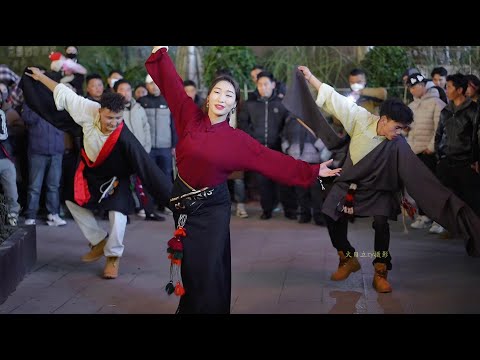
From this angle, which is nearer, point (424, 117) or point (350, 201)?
point (350, 201)

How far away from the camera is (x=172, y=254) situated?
15.0 feet

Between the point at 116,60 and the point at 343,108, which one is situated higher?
the point at 116,60

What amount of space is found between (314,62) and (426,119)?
3.53 metres

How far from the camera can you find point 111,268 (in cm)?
625

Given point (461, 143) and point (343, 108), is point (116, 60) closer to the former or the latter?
point (461, 143)

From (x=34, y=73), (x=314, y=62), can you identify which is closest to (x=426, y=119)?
(x=314, y=62)

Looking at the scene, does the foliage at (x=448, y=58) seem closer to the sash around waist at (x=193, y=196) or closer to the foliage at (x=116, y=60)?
the foliage at (x=116, y=60)

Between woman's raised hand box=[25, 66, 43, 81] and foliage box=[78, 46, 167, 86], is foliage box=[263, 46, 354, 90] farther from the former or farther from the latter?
woman's raised hand box=[25, 66, 43, 81]

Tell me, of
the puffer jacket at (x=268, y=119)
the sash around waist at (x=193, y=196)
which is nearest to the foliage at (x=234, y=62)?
the puffer jacket at (x=268, y=119)

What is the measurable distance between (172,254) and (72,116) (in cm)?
224

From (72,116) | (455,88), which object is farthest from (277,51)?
(72,116)

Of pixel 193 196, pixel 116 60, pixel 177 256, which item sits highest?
pixel 116 60
